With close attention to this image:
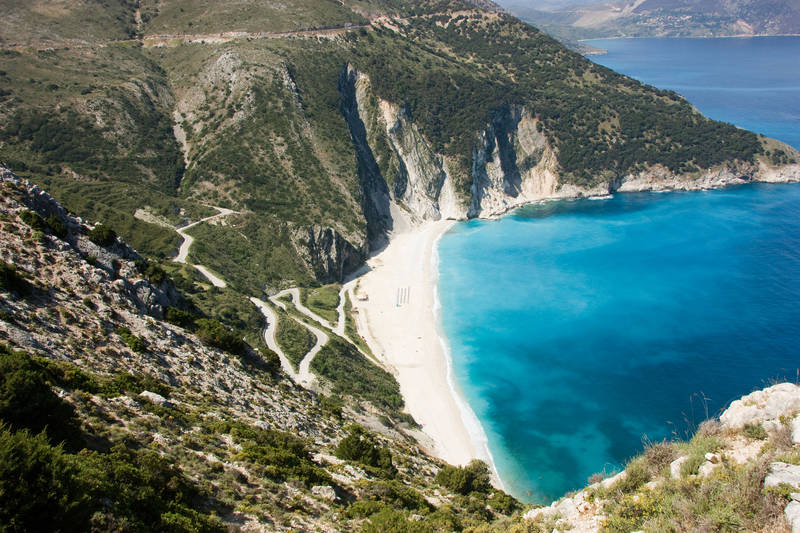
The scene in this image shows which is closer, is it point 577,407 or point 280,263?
point 577,407

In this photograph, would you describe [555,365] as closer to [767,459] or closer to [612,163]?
[767,459]

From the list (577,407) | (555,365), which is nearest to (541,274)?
(555,365)

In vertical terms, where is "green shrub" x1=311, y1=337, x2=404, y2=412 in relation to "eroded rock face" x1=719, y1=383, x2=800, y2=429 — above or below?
below

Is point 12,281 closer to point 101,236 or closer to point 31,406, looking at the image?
point 101,236

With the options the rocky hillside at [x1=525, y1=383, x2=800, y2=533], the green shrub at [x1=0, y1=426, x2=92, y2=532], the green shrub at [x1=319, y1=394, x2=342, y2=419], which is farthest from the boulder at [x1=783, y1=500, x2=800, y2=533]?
the green shrub at [x1=319, y1=394, x2=342, y2=419]

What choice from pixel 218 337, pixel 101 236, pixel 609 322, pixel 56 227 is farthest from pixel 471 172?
pixel 56 227

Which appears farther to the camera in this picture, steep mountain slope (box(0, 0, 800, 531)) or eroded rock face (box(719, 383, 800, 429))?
steep mountain slope (box(0, 0, 800, 531))

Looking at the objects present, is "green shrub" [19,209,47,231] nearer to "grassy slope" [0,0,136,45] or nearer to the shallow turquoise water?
the shallow turquoise water
